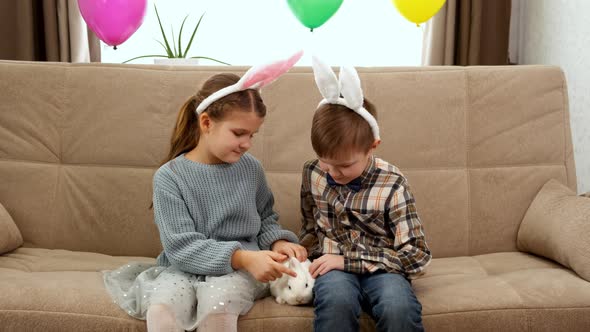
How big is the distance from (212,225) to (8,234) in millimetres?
727

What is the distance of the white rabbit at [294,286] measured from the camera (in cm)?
180

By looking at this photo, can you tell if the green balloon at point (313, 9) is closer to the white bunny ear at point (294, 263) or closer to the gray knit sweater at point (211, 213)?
the gray knit sweater at point (211, 213)

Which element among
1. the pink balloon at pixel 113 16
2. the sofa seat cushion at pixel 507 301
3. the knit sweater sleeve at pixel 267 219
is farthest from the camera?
the pink balloon at pixel 113 16

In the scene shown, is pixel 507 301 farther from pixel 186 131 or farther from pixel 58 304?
pixel 58 304

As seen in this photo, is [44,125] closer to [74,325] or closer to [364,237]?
[74,325]

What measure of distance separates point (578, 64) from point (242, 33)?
5.37 ft

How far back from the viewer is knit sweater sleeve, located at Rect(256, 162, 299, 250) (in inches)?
80.3

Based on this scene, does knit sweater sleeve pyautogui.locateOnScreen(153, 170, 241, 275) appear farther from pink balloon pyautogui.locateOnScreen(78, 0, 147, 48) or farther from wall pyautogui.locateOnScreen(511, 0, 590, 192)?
wall pyautogui.locateOnScreen(511, 0, 590, 192)

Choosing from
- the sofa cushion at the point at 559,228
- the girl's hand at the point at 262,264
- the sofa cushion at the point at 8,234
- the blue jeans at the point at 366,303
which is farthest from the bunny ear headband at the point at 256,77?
the sofa cushion at the point at 559,228

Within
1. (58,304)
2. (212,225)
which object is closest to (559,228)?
(212,225)

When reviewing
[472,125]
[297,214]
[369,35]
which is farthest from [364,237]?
[369,35]

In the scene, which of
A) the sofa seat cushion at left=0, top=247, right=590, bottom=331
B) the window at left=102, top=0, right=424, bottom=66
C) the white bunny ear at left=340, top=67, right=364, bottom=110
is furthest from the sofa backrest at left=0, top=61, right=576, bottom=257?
the window at left=102, top=0, right=424, bottom=66

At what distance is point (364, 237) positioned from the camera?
6.35 ft

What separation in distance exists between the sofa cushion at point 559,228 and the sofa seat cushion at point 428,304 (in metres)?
Result: 0.06
